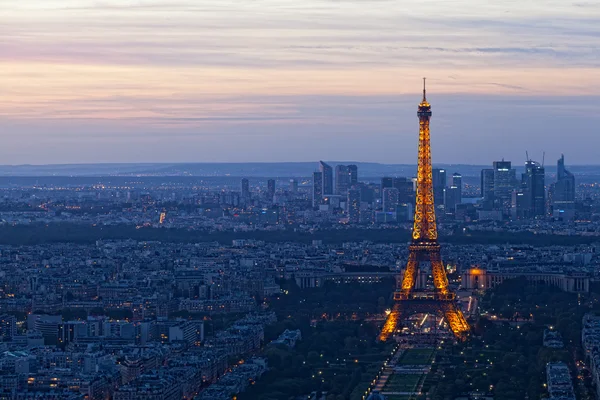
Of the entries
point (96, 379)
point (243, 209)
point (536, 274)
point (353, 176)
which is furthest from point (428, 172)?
point (353, 176)

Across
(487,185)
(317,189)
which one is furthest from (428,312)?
(317,189)

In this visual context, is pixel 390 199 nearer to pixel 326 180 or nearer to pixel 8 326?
pixel 326 180

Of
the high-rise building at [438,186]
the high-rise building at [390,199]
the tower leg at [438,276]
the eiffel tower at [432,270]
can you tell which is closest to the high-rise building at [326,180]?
the high-rise building at [438,186]

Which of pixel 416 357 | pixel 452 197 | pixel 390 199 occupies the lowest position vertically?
pixel 416 357

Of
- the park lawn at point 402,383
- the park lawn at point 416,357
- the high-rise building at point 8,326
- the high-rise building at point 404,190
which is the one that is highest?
the high-rise building at point 404,190

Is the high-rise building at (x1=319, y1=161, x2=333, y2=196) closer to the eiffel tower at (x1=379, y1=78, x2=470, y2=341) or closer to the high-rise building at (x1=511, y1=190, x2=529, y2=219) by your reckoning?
the high-rise building at (x1=511, y1=190, x2=529, y2=219)

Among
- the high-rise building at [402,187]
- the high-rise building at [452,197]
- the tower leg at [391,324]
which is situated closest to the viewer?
the tower leg at [391,324]

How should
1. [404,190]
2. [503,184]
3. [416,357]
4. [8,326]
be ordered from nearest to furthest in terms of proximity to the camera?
[416,357] → [8,326] → [404,190] → [503,184]

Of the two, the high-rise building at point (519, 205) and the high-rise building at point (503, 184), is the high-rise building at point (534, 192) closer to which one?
the high-rise building at point (519, 205)
